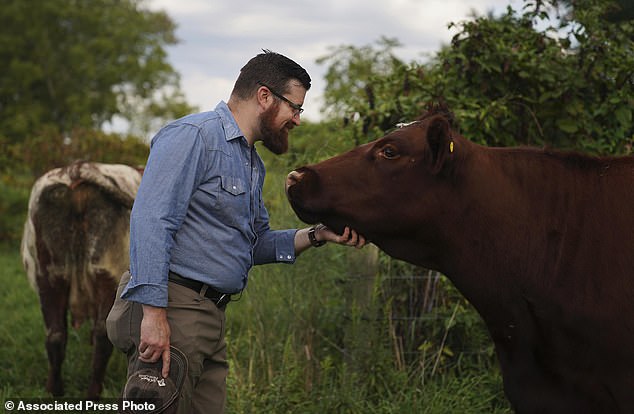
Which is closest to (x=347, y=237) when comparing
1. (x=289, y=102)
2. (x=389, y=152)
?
(x=389, y=152)

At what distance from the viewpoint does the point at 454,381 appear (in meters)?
5.07

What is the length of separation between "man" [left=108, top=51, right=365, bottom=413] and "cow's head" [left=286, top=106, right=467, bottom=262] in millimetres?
168

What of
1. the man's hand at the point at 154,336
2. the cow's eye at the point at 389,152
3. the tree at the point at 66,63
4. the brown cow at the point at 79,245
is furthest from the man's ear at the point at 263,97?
the tree at the point at 66,63

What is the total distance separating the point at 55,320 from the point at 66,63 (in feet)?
87.7

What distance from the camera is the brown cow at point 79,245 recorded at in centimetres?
612

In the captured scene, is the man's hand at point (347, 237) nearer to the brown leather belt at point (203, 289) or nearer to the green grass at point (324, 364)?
the brown leather belt at point (203, 289)

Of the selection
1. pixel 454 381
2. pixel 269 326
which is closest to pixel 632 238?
pixel 454 381

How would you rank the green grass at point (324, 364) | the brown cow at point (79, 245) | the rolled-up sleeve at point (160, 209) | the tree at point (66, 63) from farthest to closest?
the tree at point (66, 63)
the brown cow at point (79, 245)
the green grass at point (324, 364)
the rolled-up sleeve at point (160, 209)

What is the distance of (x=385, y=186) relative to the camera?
10.7ft

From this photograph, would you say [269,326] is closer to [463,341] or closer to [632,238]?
[463,341]

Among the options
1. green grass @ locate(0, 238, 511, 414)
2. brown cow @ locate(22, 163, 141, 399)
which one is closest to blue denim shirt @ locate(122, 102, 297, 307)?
green grass @ locate(0, 238, 511, 414)

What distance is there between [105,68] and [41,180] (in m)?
27.2

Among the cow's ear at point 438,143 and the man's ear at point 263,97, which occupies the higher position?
the man's ear at point 263,97

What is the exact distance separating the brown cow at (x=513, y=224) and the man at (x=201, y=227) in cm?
24
